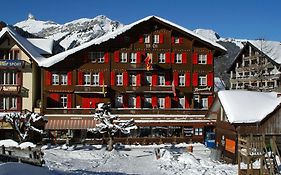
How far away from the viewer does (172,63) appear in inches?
1812

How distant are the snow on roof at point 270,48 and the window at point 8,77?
3614 cm

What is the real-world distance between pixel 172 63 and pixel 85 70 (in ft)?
32.9

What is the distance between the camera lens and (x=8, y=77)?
142 ft

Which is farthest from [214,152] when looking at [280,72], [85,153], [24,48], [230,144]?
[280,72]

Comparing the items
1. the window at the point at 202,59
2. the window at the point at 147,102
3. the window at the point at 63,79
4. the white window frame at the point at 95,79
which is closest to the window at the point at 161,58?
the window at the point at 202,59

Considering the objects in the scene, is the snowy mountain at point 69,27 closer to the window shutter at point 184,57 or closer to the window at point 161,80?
the window shutter at point 184,57

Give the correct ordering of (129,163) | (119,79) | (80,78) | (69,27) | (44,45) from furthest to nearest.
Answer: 1. (69,27)
2. (44,45)
3. (119,79)
4. (80,78)
5. (129,163)

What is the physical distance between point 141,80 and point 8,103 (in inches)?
586

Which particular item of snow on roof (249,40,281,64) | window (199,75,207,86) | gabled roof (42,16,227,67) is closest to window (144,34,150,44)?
gabled roof (42,16,227,67)

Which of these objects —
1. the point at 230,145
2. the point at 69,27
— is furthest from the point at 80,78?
the point at 69,27

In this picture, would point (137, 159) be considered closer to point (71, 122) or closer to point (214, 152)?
point (214, 152)

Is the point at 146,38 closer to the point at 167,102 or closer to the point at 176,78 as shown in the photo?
the point at 176,78

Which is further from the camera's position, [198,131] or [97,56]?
[97,56]

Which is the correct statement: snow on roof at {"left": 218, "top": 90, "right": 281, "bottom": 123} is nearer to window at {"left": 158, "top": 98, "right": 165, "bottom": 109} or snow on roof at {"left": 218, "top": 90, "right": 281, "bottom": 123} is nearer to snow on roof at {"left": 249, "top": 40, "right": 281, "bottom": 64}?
window at {"left": 158, "top": 98, "right": 165, "bottom": 109}
